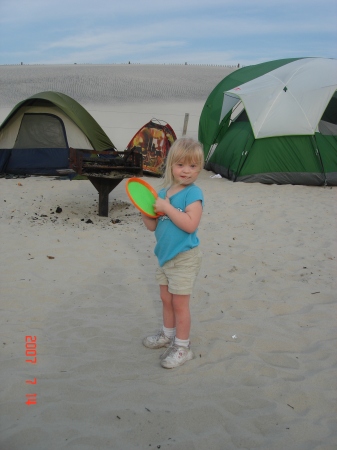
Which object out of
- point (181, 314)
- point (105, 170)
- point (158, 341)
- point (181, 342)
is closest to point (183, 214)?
point (181, 314)

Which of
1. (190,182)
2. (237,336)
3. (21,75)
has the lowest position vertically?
(237,336)

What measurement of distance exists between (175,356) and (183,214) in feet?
3.03

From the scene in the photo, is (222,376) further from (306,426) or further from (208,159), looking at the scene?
(208,159)

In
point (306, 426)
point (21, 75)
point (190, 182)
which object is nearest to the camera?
point (306, 426)

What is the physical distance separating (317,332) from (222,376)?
41.0 inches

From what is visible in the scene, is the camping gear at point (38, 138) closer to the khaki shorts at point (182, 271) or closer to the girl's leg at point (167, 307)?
the girl's leg at point (167, 307)

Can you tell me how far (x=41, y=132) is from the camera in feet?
32.5

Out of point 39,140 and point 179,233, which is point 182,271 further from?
point 39,140

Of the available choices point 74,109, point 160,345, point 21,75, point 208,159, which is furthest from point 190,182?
point 21,75

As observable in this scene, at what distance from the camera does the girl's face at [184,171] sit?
3.03 m

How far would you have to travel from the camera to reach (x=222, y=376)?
3080mm

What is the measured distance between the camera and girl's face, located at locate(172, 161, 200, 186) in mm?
3027

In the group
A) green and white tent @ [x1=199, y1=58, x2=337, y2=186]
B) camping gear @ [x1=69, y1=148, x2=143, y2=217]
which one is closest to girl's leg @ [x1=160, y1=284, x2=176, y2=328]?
camping gear @ [x1=69, y1=148, x2=143, y2=217]

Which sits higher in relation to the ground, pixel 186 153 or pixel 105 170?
pixel 186 153
